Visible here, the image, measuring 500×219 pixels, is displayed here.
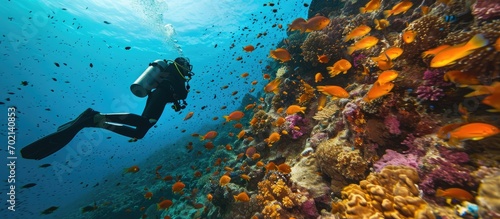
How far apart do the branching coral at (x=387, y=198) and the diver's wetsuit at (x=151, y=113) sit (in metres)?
6.11

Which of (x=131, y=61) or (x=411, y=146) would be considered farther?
(x=131, y=61)

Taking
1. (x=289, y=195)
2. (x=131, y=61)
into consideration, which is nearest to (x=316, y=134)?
(x=289, y=195)

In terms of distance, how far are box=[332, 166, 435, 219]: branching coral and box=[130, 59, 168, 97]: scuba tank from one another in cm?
656

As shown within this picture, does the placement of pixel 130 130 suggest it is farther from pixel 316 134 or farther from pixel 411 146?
pixel 411 146

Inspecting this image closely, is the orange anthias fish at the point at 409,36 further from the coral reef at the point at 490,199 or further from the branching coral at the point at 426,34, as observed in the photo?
the coral reef at the point at 490,199

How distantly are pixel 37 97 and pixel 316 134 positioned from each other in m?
78.2

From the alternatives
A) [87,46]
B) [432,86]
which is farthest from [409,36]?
[87,46]

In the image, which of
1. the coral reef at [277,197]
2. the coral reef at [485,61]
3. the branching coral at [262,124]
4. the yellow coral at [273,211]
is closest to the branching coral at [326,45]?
the branching coral at [262,124]

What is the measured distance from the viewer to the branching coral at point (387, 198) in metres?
2.59

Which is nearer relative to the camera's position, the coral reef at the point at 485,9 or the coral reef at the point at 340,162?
the coral reef at the point at 485,9

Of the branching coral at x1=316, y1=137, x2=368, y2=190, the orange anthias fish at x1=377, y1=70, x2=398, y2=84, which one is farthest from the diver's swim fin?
the orange anthias fish at x1=377, y1=70, x2=398, y2=84

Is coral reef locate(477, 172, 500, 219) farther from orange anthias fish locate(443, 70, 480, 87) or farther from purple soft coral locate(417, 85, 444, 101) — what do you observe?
purple soft coral locate(417, 85, 444, 101)

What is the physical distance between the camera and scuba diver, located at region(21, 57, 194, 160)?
619 cm

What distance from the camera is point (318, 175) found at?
5527mm
